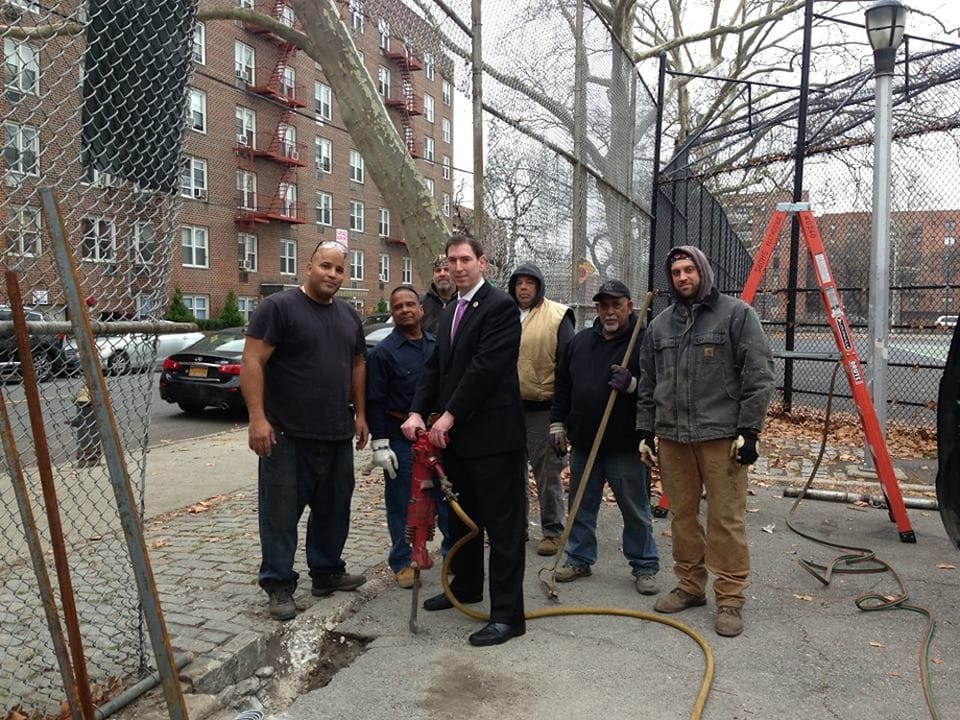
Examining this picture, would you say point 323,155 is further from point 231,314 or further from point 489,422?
point 489,422

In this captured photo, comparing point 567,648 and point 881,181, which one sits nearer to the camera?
point 567,648

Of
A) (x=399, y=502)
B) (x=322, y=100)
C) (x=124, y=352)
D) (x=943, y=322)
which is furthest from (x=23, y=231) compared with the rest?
(x=322, y=100)

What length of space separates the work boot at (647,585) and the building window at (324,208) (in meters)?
36.6

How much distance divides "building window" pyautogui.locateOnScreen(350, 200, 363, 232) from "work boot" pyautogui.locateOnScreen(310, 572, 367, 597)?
38459 millimetres

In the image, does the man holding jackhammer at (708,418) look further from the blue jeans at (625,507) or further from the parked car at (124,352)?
the parked car at (124,352)

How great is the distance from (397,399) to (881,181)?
15.8ft

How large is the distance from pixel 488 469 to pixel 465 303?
0.88 m

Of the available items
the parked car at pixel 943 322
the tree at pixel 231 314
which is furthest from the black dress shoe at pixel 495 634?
the tree at pixel 231 314

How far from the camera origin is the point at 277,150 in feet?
114

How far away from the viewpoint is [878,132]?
6582 mm

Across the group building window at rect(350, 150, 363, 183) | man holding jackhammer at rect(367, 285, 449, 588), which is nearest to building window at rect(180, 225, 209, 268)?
building window at rect(350, 150, 363, 183)

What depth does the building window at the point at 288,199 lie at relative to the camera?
35688 millimetres

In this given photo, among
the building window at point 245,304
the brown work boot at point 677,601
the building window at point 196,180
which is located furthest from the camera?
the building window at point 245,304

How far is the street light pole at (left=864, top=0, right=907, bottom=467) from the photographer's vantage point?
21.2 feet
